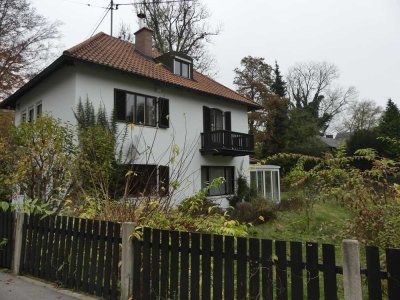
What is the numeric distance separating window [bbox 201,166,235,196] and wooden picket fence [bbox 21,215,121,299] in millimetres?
12741

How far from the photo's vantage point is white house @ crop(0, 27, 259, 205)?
45.8 feet

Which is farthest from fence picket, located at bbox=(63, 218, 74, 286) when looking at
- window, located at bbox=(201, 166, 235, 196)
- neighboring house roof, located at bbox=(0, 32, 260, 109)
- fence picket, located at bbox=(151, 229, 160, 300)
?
window, located at bbox=(201, 166, 235, 196)

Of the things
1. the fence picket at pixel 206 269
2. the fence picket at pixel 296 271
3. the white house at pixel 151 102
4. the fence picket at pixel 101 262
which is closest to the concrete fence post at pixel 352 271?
the fence picket at pixel 296 271

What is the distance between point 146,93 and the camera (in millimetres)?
15938

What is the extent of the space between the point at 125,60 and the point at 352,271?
14607mm

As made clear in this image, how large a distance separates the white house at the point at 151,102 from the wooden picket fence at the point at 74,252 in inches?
218

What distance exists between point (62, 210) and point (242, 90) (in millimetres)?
32287

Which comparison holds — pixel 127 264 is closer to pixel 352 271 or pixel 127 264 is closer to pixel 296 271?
pixel 296 271

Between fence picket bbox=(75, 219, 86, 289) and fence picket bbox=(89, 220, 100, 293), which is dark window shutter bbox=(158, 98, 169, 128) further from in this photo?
fence picket bbox=(89, 220, 100, 293)

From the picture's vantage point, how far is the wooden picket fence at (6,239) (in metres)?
6.61

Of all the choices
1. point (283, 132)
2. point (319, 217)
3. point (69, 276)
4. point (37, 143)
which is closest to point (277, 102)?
point (283, 132)

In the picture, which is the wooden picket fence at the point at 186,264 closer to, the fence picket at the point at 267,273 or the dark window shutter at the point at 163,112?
the fence picket at the point at 267,273

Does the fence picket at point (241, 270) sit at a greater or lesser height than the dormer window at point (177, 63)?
lesser

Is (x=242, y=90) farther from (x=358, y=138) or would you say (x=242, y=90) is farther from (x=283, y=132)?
(x=358, y=138)
